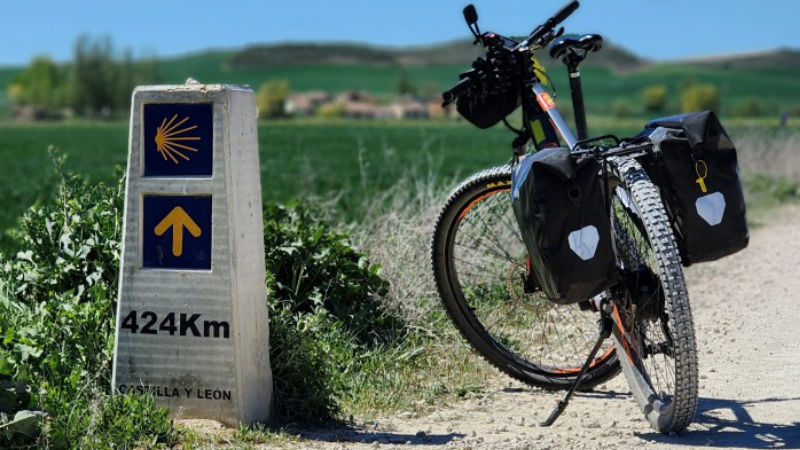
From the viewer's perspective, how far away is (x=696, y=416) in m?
4.93

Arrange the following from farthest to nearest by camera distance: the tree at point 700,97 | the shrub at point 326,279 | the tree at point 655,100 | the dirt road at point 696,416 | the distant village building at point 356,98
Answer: the distant village building at point 356,98 → the tree at point 655,100 → the tree at point 700,97 → the shrub at point 326,279 → the dirt road at point 696,416

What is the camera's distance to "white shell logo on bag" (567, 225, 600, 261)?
4.20 metres

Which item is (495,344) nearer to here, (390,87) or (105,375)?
(105,375)

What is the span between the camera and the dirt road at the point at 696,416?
14.9 feet

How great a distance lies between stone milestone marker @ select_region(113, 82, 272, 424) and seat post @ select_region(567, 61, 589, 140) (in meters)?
1.57

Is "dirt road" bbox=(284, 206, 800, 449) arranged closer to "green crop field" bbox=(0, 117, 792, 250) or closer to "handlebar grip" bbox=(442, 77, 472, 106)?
"handlebar grip" bbox=(442, 77, 472, 106)

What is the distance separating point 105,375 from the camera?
4992 millimetres

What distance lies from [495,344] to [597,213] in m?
1.63

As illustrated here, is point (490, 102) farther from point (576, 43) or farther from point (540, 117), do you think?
point (576, 43)

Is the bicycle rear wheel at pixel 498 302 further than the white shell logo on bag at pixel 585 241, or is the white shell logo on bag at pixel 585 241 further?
the bicycle rear wheel at pixel 498 302

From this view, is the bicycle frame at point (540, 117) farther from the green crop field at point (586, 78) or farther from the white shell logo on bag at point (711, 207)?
the green crop field at point (586, 78)

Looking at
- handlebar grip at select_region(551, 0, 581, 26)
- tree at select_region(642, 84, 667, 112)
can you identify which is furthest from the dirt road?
tree at select_region(642, 84, 667, 112)

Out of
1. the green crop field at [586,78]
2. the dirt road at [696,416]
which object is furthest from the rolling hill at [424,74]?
the dirt road at [696,416]

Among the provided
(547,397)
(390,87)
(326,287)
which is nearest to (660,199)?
(547,397)
